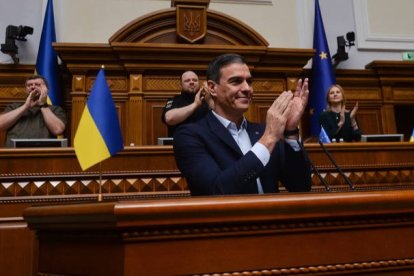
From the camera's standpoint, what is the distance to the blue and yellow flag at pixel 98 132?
219cm

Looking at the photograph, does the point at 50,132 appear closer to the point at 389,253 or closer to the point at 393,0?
the point at 389,253

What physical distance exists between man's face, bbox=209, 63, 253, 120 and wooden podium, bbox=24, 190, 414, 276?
76cm

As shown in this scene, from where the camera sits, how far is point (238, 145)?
4.94ft

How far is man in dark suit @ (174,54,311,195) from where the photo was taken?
1265mm

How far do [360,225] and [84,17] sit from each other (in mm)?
4304

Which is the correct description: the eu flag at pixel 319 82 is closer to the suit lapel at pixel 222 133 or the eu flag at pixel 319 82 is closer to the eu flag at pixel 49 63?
the eu flag at pixel 49 63

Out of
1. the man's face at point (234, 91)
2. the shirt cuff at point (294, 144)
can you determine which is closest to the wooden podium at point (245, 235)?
the shirt cuff at point (294, 144)

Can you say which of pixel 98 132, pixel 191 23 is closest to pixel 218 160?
pixel 98 132

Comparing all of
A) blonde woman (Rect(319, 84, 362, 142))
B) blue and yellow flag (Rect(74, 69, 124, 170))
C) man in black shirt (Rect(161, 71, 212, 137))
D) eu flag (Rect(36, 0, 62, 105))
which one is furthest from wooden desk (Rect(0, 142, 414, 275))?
eu flag (Rect(36, 0, 62, 105))

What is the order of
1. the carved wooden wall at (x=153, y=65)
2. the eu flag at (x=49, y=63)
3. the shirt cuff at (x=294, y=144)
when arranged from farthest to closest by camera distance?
the eu flag at (x=49, y=63) < the carved wooden wall at (x=153, y=65) < the shirt cuff at (x=294, y=144)

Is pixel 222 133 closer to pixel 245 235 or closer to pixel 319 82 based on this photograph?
pixel 245 235

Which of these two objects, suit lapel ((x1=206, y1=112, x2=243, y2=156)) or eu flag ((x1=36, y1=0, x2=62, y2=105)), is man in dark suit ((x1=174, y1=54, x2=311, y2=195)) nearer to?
suit lapel ((x1=206, y1=112, x2=243, y2=156))

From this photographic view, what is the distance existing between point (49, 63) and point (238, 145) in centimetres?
317

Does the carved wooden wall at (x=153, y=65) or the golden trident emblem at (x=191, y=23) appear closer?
the carved wooden wall at (x=153, y=65)
